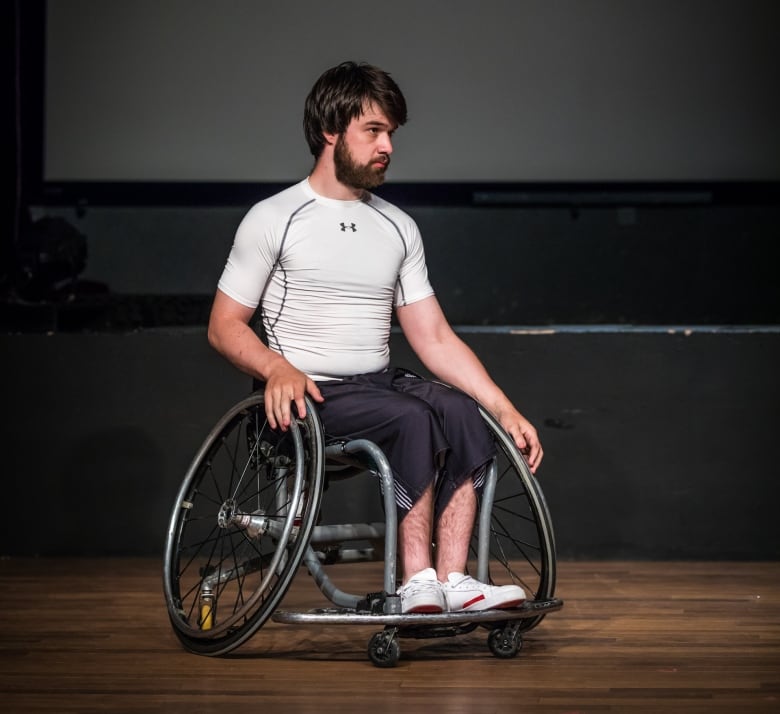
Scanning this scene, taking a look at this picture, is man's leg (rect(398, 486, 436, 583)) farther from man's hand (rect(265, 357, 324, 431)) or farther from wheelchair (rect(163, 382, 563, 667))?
man's hand (rect(265, 357, 324, 431))

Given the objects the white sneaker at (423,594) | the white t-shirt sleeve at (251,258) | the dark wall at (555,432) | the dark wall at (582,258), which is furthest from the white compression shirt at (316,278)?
the dark wall at (582,258)

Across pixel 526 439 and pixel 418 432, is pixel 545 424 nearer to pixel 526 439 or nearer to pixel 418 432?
pixel 526 439

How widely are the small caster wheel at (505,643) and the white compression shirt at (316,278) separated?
1.63ft

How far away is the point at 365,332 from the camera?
2109mm

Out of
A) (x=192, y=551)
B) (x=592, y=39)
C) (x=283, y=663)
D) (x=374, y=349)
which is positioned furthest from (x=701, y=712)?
(x=592, y=39)

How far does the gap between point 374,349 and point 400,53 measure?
6.71ft

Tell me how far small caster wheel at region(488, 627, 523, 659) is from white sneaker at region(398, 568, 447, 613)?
0.45 ft

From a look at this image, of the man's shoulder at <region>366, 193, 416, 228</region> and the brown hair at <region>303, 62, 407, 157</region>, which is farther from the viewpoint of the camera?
the man's shoulder at <region>366, 193, 416, 228</region>

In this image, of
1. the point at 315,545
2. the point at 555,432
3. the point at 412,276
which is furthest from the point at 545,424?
the point at 315,545

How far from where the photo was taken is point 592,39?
391 centimetres

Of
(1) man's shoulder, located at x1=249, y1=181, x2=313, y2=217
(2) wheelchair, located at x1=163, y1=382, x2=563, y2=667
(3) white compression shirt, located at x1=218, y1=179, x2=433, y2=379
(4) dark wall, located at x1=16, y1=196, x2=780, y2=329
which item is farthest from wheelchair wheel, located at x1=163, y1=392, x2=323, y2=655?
(4) dark wall, located at x1=16, y1=196, x2=780, y2=329

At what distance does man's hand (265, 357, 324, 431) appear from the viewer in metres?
1.84

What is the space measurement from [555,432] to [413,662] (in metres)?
1.18

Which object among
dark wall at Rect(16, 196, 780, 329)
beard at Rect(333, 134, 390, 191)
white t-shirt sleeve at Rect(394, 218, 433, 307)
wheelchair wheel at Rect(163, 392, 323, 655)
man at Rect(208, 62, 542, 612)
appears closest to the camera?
wheelchair wheel at Rect(163, 392, 323, 655)
